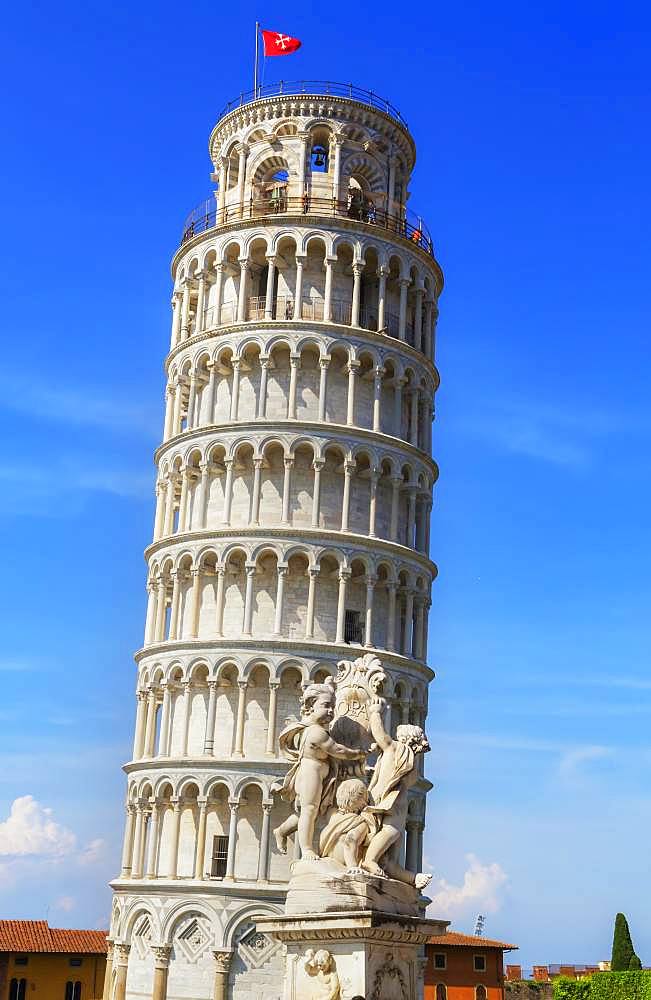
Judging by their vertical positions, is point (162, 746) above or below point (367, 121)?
below

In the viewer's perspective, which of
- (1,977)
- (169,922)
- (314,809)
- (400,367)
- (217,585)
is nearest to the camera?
(314,809)

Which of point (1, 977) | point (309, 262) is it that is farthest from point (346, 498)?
point (1, 977)

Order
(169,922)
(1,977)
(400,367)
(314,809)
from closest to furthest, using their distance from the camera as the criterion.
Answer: (314,809)
(169,922)
(400,367)
(1,977)

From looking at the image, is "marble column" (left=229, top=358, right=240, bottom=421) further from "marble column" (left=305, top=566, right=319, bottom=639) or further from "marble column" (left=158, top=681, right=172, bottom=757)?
"marble column" (left=158, top=681, right=172, bottom=757)

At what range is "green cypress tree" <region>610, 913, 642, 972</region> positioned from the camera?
77688mm

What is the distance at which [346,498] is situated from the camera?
197ft

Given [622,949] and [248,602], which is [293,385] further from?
[622,949]

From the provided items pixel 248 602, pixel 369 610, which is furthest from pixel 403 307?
pixel 248 602

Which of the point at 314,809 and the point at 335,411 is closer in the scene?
the point at 314,809

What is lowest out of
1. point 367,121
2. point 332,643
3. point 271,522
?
point 332,643

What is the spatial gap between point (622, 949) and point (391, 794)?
225 ft

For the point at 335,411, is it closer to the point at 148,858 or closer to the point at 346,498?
the point at 346,498

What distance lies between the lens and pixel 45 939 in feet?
274

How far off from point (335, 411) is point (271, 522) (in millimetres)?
6234
